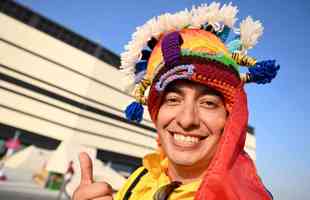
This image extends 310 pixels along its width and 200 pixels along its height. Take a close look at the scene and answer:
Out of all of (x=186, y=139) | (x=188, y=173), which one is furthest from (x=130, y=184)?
(x=186, y=139)

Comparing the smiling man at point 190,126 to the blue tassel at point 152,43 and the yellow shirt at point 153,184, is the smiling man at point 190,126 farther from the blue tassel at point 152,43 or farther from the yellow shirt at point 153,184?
the blue tassel at point 152,43

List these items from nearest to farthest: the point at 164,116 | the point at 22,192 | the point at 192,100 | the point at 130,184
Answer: the point at 192,100 → the point at 164,116 → the point at 130,184 → the point at 22,192

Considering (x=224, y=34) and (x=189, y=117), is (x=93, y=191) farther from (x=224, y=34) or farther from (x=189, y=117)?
(x=224, y=34)

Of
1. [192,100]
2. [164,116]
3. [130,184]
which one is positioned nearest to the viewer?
[192,100]

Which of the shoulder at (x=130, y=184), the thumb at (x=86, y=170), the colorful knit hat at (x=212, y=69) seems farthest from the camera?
the shoulder at (x=130, y=184)

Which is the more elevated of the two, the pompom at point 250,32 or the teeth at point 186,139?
the pompom at point 250,32

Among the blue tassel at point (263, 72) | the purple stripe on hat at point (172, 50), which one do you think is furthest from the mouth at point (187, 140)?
the blue tassel at point (263, 72)

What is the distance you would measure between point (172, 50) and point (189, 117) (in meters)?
0.40

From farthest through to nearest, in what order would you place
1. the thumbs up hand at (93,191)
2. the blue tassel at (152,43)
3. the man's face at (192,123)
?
the blue tassel at (152,43) < the man's face at (192,123) < the thumbs up hand at (93,191)

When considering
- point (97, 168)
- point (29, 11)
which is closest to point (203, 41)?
point (97, 168)

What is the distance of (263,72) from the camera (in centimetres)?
169

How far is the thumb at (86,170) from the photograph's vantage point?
1.38m

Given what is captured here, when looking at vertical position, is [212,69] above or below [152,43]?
below

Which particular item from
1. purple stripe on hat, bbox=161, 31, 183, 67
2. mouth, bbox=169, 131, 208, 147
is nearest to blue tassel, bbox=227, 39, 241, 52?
purple stripe on hat, bbox=161, 31, 183, 67
